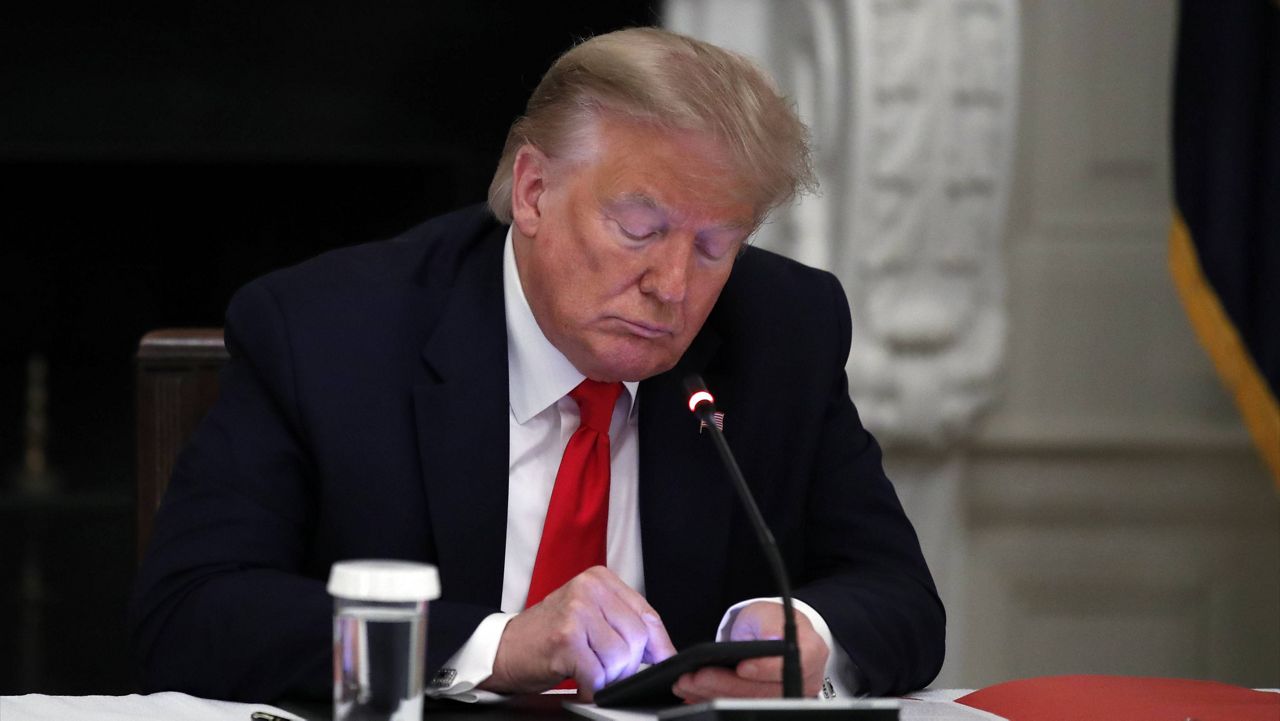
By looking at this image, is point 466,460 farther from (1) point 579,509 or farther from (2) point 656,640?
(2) point 656,640

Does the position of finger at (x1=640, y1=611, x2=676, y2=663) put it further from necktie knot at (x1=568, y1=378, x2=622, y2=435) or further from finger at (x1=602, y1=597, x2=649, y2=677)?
necktie knot at (x1=568, y1=378, x2=622, y2=435)

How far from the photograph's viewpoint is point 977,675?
3.32 meters

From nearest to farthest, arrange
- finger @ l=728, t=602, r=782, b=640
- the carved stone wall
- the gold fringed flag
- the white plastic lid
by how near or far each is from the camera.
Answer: the white plastic lid
finger @ l=728, t=602, r=782, b=640
the gold fringed flag
the carved stone wall

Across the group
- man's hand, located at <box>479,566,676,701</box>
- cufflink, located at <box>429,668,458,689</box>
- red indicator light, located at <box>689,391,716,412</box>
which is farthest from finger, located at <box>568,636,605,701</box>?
red indicator light, located at <box>689,391,716,412</box>

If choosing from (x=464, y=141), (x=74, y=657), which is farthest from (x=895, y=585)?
(x=74, y=657)

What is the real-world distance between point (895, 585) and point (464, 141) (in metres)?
2.29

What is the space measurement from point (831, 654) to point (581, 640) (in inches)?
12.6

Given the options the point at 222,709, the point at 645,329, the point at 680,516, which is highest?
the point at 645,329

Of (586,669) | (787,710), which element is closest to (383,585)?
(787,710)

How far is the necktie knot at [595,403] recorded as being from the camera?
1.80m

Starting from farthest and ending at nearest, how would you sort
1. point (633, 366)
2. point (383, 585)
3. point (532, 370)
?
point (532, 370)
point (633, 366)
point (383, 585)

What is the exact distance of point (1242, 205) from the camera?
2.94 m

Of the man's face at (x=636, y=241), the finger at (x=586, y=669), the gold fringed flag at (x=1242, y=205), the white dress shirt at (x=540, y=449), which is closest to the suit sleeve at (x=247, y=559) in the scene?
the finger at (x=586, y=669)

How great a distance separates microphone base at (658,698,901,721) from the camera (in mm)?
1121
